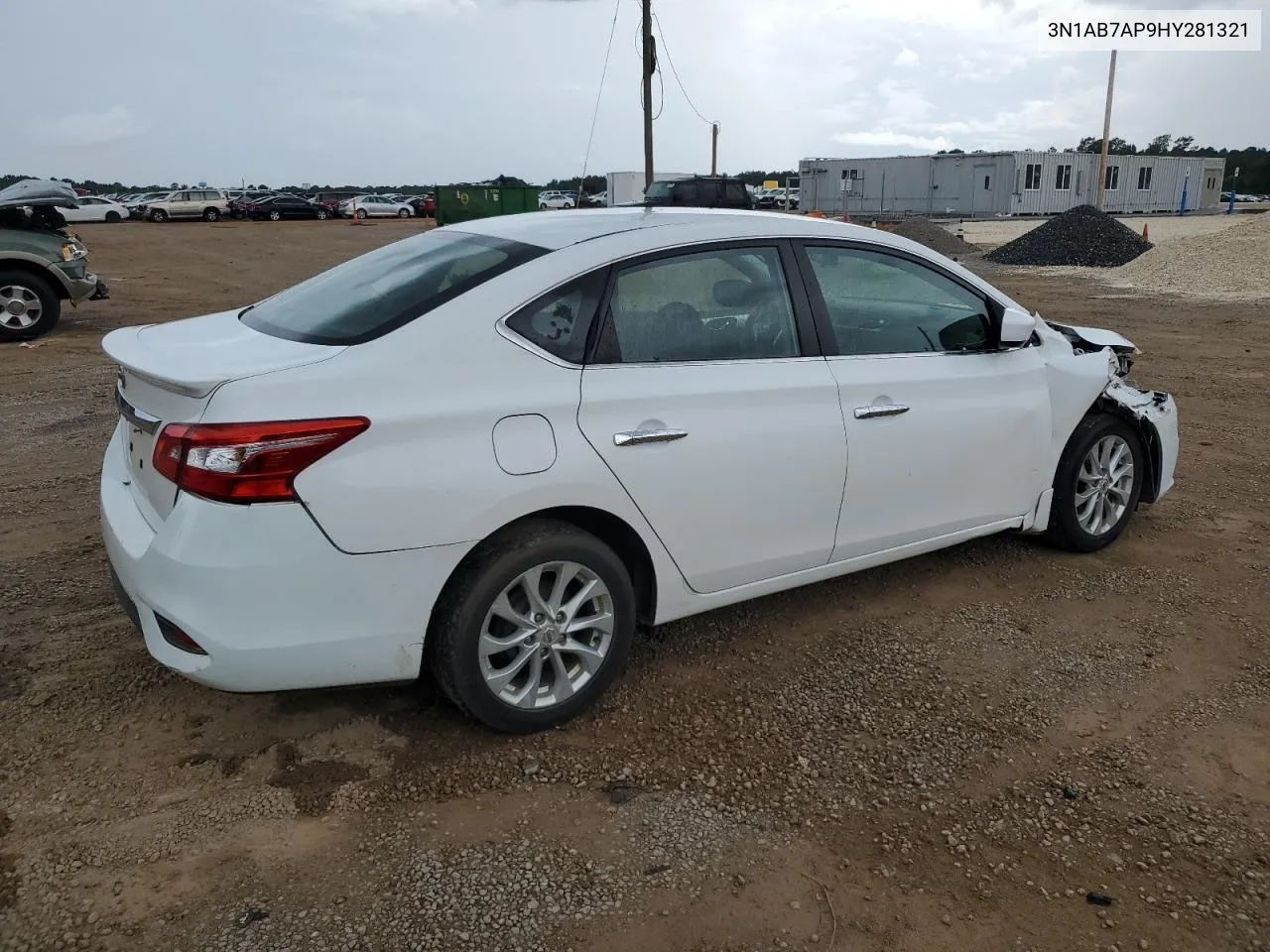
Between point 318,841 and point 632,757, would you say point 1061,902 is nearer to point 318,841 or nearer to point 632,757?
point 632,757

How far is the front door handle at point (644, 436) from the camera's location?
3113mm

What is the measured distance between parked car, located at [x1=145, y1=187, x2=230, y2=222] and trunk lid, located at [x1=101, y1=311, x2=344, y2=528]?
4847cm

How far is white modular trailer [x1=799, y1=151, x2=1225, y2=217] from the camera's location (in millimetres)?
49406

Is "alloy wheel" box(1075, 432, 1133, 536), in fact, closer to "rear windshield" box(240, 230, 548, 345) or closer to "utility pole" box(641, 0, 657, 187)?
"rear windshield" box(240, 230, 548, 345)

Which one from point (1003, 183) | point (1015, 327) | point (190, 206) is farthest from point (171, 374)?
point (1003, 183)

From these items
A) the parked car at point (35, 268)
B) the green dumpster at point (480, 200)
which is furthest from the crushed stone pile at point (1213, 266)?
the parked car at point (35, 268)

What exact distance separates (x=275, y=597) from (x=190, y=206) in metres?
50.0

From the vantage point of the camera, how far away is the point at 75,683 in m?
3.52

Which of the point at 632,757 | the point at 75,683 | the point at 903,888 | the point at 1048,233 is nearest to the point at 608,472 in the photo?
the point at 632,757

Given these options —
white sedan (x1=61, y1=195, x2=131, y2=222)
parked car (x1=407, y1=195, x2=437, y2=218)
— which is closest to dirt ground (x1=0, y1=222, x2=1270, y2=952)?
white sedan (x1=61, y1=195, x2=131, y2=222)

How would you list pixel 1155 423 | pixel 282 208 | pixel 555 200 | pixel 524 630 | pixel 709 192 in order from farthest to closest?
pixel 555 200 → pixel 282 208 → pixel 709 192 → pixel 1155 423 → pixel 524 630

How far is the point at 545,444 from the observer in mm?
2971

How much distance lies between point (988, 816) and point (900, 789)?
260 mm

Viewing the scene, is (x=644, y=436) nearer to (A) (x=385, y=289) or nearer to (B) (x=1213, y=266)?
(A) (x=385, y=289)
